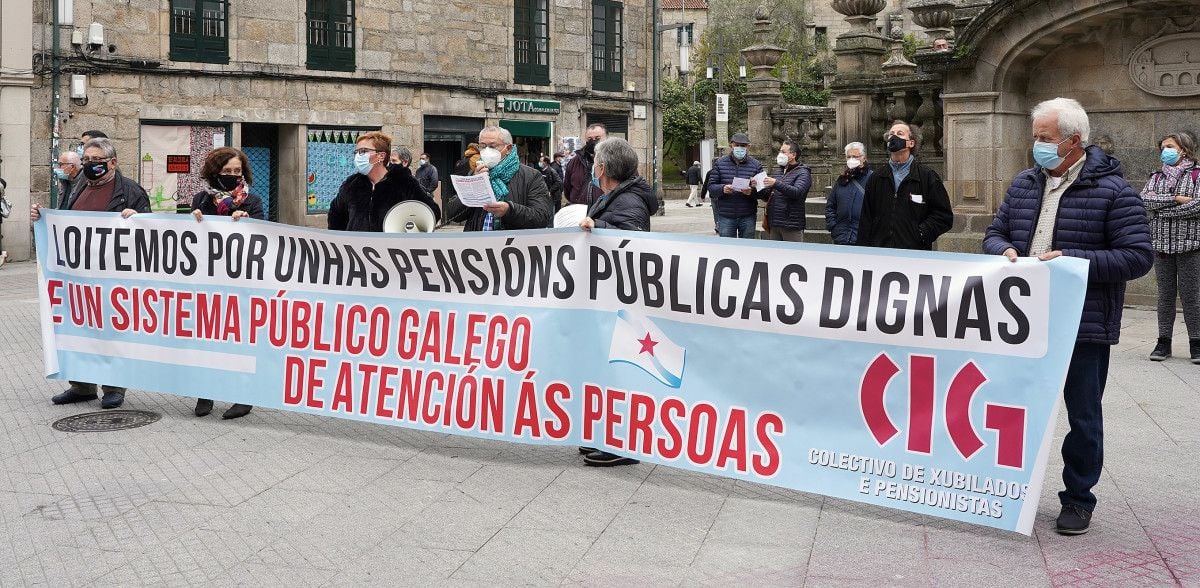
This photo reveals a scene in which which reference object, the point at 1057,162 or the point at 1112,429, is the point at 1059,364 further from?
the point at 1112,429

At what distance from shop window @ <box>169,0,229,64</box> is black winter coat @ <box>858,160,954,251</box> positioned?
61.0ft

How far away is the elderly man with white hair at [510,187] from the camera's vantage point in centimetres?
764

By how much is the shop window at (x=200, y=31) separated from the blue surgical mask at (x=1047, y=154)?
21.7m

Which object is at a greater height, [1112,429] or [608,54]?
[608,54]

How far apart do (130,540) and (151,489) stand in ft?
2.82

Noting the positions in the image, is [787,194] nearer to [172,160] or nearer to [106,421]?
[106,421]

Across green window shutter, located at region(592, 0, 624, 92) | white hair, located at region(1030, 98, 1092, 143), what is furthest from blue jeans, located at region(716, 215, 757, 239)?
green window shutter, located at region(592, 0, 624, 92)

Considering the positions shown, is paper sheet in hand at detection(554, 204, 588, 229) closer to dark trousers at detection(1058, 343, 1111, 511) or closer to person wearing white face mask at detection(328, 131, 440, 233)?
person wearing white face mask at detection(328, 131, 440, 233)

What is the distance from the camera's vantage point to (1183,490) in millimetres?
6113

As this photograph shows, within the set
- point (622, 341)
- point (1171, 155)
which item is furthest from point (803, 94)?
point (622, 341)

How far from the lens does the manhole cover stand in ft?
25.3

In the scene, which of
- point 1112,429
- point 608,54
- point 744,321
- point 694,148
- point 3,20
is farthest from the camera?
point 694,148

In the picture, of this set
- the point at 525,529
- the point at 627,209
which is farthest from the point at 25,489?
the point at 627,209

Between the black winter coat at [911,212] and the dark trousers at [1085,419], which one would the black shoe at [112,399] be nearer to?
the black winter coat at [911,212]
